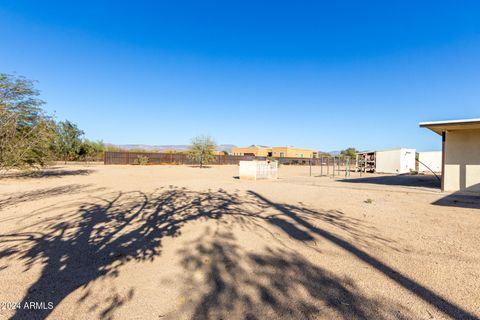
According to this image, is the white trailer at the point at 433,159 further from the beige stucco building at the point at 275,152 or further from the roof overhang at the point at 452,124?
the beige stucco building at the point at 275,152

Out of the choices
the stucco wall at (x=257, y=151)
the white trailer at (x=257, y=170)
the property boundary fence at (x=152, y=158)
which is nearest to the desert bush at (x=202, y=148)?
the property boundary fence at (x=152, y=158)

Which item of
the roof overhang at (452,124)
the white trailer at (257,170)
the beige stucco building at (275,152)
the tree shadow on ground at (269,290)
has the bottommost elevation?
the tree shadow on ground at (269,290)

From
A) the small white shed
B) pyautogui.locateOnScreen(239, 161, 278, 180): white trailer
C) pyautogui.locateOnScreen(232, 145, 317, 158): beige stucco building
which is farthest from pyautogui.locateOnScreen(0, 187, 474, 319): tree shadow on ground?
pyautogui.locateOnScreen(232, 145, 317, 158): beige stucco building

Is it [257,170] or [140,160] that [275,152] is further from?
[257,170]

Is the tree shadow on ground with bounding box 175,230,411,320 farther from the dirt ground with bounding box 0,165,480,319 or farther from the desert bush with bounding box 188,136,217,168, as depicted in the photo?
the desert bush with bounding box 188,136,217,168

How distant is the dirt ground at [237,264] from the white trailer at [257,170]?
9951 millimetres

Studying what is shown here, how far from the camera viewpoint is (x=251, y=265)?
329cm

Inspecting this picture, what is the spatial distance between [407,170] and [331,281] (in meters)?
29.9

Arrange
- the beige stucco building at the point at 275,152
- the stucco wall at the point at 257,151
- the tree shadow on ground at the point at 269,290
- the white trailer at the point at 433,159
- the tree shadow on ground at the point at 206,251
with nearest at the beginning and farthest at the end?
1. the tree shadow on ground at the point at 269,290
2. the tree shadow on ground at the point at 206,251
3. the white trailer at the point at 433,159
4. the beige stucco building at the point at 275,152
5. the stucco wall at the point at 257,151

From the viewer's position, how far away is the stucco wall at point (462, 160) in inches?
Answer: 401

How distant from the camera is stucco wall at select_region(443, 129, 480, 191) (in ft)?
33.4

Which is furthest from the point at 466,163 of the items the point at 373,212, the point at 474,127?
the point at 373,212

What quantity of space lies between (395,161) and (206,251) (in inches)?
1141

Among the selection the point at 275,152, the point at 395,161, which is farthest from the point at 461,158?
the point at 275,152
